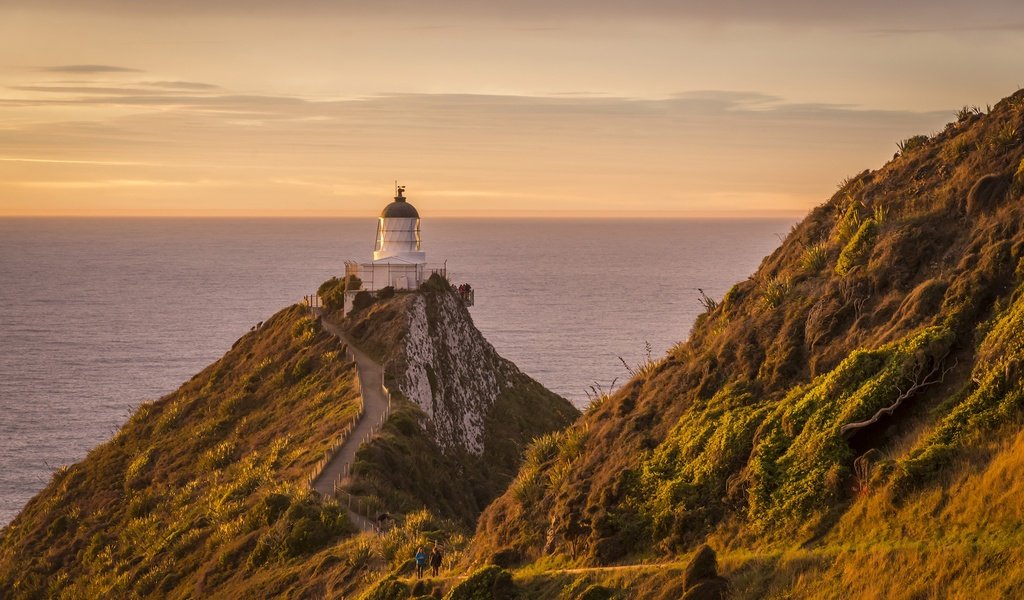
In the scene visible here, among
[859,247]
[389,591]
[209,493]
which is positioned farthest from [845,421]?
[209,493]

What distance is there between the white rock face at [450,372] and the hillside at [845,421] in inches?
1110

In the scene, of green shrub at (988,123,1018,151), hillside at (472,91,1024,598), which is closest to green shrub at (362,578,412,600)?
hillside at (472,91,1024,598)

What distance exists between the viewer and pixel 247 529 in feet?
123

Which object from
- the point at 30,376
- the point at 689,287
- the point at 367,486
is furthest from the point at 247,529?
the point at 689,287

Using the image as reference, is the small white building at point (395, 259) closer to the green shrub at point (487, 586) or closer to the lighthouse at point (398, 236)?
the lighthouse at point (398, 236)

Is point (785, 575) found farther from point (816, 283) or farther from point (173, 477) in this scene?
point (173, 477)

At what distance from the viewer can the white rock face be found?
183 ft

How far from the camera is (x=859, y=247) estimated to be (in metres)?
23.4

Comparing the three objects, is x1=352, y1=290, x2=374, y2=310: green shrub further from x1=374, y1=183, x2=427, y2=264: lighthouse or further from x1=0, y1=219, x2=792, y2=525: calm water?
x1=0, y1=219, x2=792, y2=525: calm water

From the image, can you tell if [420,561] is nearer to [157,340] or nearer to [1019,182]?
[1019,182]

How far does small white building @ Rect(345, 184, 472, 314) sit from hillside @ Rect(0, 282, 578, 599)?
4.65ft

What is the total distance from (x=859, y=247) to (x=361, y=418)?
93.8ft

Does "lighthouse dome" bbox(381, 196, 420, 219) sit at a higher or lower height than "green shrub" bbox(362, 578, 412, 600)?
higher

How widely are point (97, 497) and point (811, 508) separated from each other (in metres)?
44.0
